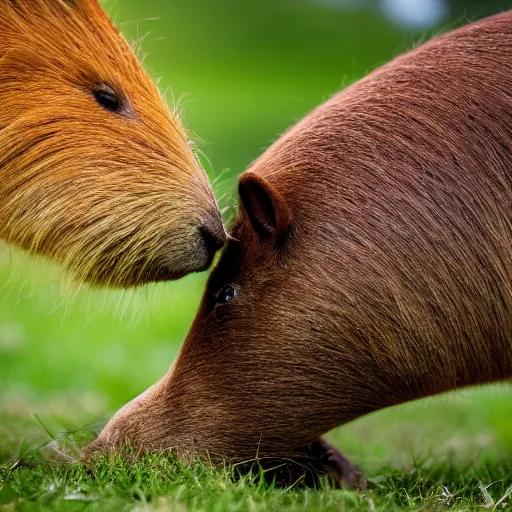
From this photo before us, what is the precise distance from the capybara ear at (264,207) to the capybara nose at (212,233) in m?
0.19

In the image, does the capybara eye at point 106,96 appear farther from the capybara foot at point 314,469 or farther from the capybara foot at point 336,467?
the capybara foot at point 336,467

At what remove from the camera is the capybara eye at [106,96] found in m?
5.20

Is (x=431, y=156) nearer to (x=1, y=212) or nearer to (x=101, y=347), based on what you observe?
(x=1, y=212)

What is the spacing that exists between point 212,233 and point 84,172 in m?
0.71

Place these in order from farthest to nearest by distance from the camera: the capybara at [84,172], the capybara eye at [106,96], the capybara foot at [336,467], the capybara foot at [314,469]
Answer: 1. the capybara foot at [336,467]
2. the capybara foot at [314,469]
3. the capybara eye at [106,96]
4. the capybara at [84,172]

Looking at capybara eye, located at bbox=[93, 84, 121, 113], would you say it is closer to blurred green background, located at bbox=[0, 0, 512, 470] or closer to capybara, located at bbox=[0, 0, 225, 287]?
capybara, located at bbox=[0, 0, 225, 287]

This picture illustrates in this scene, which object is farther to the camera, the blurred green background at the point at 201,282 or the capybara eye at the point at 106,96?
the blurred green background at the point at 201,282

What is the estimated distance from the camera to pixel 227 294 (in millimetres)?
5371

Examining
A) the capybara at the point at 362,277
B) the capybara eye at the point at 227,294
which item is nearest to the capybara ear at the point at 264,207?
the capybara at the point at 362,277

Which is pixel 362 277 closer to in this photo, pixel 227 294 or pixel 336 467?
pixel 227 294

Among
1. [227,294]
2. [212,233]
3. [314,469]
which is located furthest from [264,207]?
[314,469]

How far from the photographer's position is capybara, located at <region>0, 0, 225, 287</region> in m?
5.02

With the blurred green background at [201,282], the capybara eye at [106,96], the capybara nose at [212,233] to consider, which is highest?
the capybara eye at [106,96]

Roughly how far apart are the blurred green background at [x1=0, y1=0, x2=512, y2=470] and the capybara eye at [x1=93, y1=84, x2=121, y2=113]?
758mm
